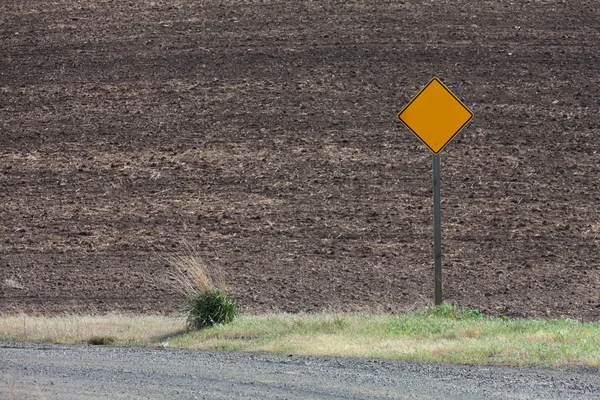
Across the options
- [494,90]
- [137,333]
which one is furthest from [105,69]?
[137,333]

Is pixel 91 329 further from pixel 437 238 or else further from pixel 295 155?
pixel 295 155

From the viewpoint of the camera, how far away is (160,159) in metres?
24.0

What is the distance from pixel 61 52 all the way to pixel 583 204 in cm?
1554

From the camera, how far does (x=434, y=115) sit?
48.8 ft

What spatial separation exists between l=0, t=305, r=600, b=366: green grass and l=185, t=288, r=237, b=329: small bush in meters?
0.19

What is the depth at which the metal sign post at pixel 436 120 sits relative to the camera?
1476 centimetres

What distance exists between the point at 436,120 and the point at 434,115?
0.07 meters

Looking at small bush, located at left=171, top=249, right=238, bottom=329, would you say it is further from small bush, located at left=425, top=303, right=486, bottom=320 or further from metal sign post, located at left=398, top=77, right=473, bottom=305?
metal sign post, located at left=398, top=77, right=473, bottom=305

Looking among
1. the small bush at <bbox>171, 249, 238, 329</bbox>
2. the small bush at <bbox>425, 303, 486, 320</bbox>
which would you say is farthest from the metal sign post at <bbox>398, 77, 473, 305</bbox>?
the small bush at <bbox>171, 249, 238, 329</bbox>

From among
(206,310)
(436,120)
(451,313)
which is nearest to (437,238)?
(451,313)

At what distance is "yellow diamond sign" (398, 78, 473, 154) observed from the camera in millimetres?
14758

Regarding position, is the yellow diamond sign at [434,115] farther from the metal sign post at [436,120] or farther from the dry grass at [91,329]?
the dry grass at [91,329]

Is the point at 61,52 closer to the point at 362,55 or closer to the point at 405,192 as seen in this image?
the point at 362,55

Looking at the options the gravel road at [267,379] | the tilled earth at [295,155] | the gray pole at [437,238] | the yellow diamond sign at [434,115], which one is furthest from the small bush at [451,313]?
the gravel road at [267,379]
